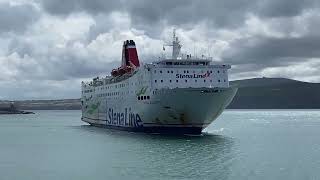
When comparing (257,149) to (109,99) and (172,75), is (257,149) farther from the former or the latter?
(109,99)

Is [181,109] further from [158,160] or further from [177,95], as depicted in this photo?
[158,160]

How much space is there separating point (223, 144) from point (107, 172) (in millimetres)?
18730

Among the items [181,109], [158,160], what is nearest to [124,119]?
[181,109]

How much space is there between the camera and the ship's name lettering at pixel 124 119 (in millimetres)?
52869

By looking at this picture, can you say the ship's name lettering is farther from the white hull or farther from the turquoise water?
the turquoise water

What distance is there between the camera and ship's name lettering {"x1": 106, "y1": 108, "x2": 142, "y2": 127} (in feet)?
173

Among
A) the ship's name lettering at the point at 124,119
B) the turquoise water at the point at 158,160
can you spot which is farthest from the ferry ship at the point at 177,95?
the turquoise water at the point at 158,160

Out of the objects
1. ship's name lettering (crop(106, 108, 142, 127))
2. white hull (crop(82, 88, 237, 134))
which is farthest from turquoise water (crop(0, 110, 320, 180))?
ship's name lettering (crop(106, 108, 142, 127))

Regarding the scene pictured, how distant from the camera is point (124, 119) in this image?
57.2 metres

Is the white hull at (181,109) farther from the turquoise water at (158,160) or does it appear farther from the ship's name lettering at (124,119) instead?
the turquoise water at (158,160)

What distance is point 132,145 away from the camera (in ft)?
147

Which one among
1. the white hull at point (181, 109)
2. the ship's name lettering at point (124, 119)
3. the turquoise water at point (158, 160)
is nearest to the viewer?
the turquoise water at point (158, 160)

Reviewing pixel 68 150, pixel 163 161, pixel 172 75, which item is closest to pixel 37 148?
pixel 68 150

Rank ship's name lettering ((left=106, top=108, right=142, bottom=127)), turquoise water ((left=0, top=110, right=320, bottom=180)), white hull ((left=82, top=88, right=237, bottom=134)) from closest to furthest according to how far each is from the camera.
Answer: turquoise water ((left=0, top=110, right=320, bottom=180)), white hull ((left=82, top=88, right=237, bottom=134)), ship's name lettering ((left=106, top=108, right=142, bottom=127))
